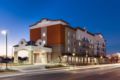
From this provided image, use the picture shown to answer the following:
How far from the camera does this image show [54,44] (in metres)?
79.7

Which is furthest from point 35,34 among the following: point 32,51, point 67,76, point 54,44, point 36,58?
point 67,76

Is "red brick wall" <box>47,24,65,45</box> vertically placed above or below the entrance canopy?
above

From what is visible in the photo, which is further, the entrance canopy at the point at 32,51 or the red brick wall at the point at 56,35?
the red brick wall at the point at 56,35

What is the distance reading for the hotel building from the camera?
74619 mm

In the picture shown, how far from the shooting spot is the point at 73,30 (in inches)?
3396

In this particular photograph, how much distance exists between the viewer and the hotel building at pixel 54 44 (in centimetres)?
7462

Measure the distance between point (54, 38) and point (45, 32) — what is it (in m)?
4.51

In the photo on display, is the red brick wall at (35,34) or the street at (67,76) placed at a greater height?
the red brick wall at (35,34)

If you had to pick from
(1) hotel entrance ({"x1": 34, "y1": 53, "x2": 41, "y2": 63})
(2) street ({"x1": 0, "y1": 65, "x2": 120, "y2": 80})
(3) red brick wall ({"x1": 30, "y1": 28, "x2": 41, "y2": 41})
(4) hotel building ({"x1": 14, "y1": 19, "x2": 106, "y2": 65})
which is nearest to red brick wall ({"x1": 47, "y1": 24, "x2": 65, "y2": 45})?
(4) hotel building ({"x1": 14, "y1": 19, "x2": 106, "y2": 65})

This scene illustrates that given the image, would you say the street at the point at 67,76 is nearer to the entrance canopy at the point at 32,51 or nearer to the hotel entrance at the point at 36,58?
the entrance canopy at the point at 32,51

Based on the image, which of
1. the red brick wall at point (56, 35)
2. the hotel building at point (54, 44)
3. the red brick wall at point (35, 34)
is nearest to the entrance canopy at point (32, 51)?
the hotel building at point (54, 44)

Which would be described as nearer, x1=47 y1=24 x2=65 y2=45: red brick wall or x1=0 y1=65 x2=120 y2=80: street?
x1=0 y1=65 x2=120 y2=80: street

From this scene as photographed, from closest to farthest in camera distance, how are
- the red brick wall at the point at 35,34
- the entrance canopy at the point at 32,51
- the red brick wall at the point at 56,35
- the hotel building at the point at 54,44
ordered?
the entrance canopy at the point at 32,51
the hotel building at the point at 54,44
the red brick wall at the point at 56,35
the red brick wall at the point at 35,34

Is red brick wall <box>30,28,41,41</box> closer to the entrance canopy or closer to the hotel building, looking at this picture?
→ the hotel building
